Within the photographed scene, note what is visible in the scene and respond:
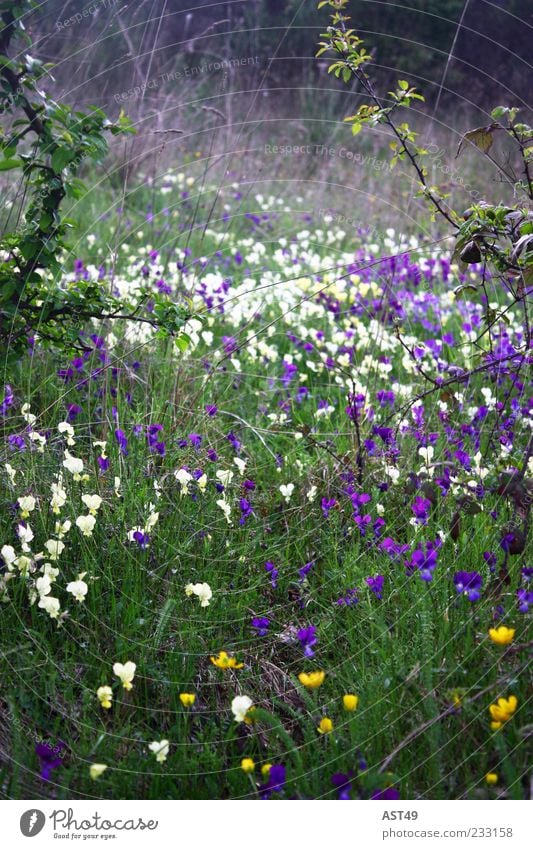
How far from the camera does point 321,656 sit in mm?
2102

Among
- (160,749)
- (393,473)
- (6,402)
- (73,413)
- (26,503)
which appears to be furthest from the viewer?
(73,413)

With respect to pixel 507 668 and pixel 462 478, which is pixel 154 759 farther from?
pixel 462 478

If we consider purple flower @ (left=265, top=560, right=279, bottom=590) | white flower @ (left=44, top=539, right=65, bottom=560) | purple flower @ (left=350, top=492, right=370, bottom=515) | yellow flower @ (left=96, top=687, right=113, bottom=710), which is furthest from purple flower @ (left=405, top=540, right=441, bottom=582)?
white flower @ (left=44, top=539, right=65, bottom=560)

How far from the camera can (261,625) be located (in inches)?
83.4

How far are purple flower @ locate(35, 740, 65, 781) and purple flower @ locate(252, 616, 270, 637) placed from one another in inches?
22.1

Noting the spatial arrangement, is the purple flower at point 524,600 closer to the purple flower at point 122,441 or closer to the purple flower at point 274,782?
the purple flower at point 274,782

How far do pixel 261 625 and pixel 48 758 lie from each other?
646 mm

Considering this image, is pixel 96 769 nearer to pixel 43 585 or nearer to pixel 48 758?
pixel 48 758

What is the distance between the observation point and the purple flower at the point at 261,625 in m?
2.08

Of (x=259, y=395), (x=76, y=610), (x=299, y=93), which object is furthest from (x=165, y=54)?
(x=76, y=610)

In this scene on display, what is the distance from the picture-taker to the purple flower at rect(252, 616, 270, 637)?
6.84 ft

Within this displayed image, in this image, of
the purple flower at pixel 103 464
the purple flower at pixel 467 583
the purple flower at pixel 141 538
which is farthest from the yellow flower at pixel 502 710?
the purple flower at pixel 103 464

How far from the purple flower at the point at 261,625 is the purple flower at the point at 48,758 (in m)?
0.56

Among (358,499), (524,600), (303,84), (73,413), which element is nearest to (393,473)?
(358,499)
